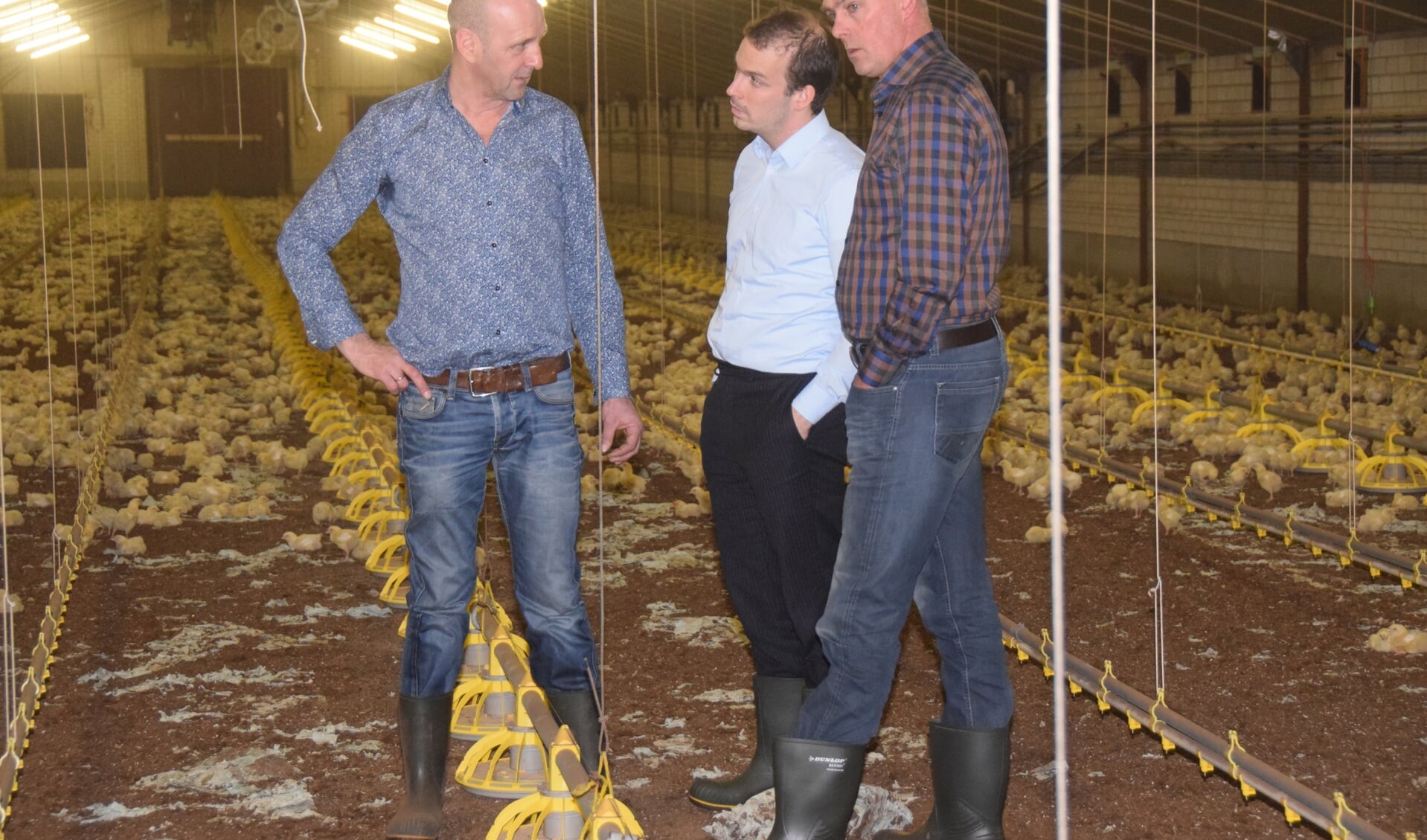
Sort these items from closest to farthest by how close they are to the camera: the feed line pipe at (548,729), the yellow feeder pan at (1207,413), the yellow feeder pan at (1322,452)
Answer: the feed line pipe at (548,729), the yellow feeder pan at (1322,452), the yellow feeder pan at (1207,413)

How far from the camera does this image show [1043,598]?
4.10 metres

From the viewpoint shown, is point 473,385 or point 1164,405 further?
point 1164,405

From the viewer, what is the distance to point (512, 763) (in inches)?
113

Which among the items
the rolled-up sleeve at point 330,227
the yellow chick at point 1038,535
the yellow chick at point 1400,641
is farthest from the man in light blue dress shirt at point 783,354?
Result: the yellow chick at point 1038,535

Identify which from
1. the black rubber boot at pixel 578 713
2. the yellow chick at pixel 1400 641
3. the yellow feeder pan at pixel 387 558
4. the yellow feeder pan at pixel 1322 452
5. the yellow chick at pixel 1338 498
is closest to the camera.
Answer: the black rubber boot at pixel 578 713

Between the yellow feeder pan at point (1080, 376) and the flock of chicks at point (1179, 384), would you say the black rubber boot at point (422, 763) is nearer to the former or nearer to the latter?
the flock of chicks at point (1179, 384)

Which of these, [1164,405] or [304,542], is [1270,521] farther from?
[304,542]

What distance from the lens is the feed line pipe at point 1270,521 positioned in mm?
4039

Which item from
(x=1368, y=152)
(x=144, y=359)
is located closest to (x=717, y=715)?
(x=144, y=359)

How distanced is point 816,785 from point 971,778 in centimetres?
26

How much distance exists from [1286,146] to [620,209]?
15189mm

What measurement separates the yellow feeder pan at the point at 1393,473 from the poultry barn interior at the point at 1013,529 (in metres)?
0.02

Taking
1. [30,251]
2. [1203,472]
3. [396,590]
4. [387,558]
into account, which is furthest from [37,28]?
[1203,472]

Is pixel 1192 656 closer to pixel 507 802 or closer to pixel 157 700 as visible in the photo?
pixel 507 802
